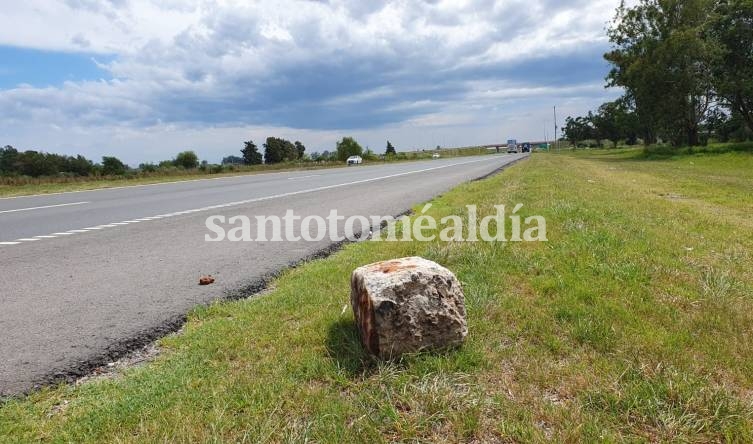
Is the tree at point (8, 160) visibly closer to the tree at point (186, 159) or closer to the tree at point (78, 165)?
the tree at point (78, 165)

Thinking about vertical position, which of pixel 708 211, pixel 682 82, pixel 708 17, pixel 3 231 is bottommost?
pixel 708 211

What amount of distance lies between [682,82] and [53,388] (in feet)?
133

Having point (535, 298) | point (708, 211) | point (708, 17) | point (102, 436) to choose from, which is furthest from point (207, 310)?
point (708, 17)

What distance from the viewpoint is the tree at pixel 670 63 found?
32.6m

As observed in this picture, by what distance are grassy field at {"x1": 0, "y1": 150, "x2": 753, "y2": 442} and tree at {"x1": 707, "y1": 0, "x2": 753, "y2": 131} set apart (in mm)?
37514

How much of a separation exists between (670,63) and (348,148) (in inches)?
2263

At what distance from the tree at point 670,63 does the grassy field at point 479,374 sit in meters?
35.0

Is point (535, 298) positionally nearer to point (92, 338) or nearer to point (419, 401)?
point (419, 401)

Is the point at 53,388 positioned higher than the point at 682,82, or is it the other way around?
the point at 682,82

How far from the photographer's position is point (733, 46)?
34969 mm

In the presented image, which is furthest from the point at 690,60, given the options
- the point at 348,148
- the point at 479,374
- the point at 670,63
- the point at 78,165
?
Result: the point at 78,165

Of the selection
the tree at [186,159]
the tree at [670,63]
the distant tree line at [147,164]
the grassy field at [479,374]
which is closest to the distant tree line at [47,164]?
the distant tree line at [147,164]

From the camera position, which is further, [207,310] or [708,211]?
[708,211]

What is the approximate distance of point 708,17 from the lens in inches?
1326
